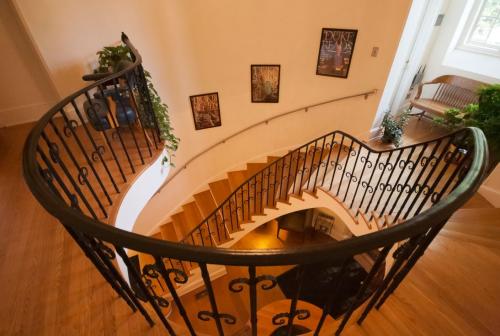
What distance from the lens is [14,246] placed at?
2004 mm

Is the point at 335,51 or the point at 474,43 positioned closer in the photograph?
the point at 335,51

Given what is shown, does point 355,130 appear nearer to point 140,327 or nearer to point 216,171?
point 216,171

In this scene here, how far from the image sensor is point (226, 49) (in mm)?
4570

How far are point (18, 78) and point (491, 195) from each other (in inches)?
275

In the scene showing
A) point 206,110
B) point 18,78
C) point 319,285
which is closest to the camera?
point 18,78

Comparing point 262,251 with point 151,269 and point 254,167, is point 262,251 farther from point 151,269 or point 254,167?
point 254,167

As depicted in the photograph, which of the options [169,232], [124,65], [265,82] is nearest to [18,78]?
[124,65]

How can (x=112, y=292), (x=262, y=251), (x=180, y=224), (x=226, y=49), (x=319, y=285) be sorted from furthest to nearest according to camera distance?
1. (x=319, y=285)
2. (x=180, y=224)
3. (x=226, y=49)
4. (x=112, y=292)
5. (x=262, y=251)

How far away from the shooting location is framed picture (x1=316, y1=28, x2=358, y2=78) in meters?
4.18

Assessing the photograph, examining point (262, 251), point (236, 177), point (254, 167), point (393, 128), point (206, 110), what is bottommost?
point (236, 177)

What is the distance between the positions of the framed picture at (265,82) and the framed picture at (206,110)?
32.1 inches

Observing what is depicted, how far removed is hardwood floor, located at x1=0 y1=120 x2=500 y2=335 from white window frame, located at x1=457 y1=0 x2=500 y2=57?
14.7 feet

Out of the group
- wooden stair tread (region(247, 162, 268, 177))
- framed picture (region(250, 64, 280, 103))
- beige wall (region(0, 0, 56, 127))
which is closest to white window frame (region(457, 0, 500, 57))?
framed picture (region(250, 64, 280, 103))

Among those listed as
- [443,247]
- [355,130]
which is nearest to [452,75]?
[355,130]
